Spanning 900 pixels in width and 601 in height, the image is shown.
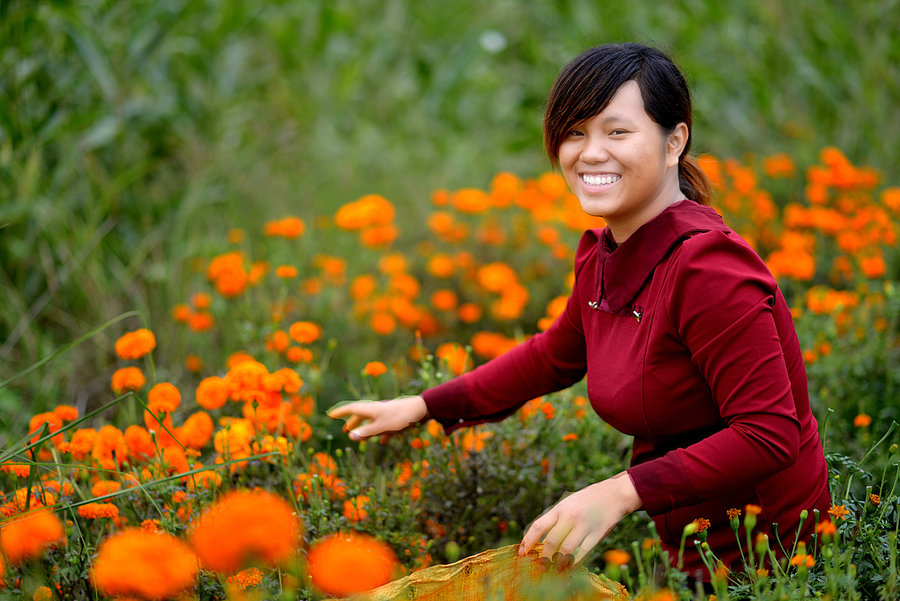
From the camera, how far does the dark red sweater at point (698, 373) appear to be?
1.33 m

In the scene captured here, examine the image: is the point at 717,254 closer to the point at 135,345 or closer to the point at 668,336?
the point at 668,336

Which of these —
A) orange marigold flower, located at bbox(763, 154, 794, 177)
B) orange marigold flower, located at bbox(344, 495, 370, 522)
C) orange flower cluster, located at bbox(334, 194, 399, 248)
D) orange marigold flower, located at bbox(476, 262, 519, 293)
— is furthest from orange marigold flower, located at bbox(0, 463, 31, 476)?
orange marigold flower, located at bbox(763, 154, 794, 177)

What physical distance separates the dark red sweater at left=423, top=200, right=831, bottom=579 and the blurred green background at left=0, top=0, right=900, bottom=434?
0.49 m

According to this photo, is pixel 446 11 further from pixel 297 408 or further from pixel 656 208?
pixel 656 208

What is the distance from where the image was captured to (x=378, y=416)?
70.4 inches

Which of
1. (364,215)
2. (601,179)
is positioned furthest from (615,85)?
(364,215)

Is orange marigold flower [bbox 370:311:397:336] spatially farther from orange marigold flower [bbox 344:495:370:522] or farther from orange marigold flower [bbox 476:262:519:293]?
orange marigold flower [bbox 344:495:370:522]

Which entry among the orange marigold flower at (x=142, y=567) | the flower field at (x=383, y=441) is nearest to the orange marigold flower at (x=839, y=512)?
the flower field at (x=383, y=441)

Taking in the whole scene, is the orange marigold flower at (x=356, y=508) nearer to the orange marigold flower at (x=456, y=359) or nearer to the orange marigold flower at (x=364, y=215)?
the orange marigold flower at (x=456, y=359)

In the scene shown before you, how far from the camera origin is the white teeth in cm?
151

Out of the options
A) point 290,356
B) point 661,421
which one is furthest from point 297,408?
point 661,421

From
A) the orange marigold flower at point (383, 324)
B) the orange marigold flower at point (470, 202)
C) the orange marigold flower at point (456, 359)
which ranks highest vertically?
the orange marigold flower at point (470, 202)

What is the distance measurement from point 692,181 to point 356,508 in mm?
953

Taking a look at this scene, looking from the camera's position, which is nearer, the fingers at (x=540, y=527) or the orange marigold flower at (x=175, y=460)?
the fingers at (x=540, y=527)
